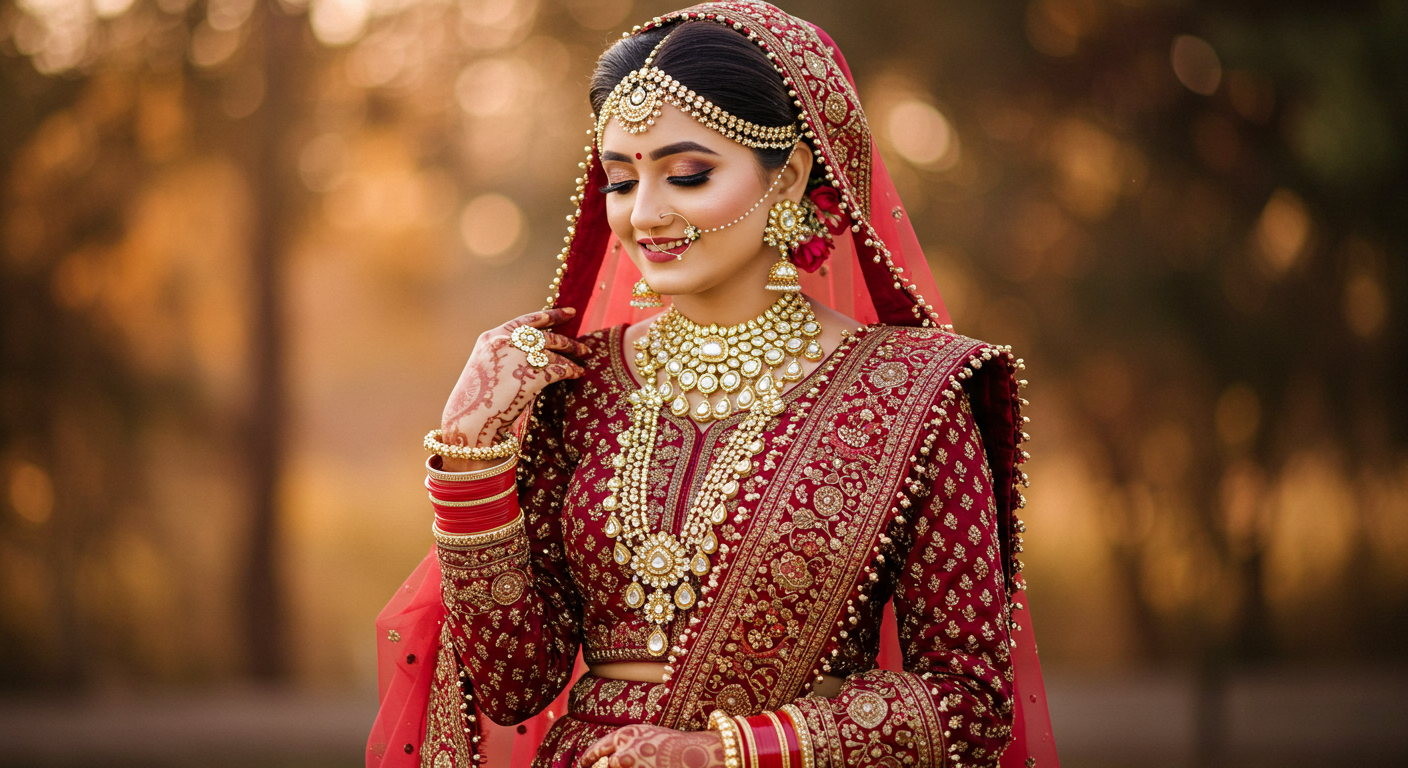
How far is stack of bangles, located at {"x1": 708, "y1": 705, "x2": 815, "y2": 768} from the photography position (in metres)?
1.49

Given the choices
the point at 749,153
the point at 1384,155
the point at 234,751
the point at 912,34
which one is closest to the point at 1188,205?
the point at 1384,155

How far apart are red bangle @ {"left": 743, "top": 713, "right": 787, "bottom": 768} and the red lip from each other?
60cm

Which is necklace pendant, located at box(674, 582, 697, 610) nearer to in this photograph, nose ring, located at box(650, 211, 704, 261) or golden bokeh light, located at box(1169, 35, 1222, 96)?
nose ring, located at box(650, 211, 704, 261)

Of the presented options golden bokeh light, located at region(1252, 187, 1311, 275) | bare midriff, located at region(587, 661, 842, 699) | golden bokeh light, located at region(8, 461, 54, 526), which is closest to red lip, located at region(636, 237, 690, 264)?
bare midriff, located at region(587, 661, 842, 699)

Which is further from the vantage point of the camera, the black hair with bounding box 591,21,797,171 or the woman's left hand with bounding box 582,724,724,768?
the black hair with bounding box 591,21,797,171

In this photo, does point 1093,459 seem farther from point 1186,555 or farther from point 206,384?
point 206,384

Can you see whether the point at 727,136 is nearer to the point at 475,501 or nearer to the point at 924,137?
the point at 475,501

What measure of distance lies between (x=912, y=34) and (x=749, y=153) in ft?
12.1

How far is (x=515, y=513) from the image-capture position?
67.0 inches

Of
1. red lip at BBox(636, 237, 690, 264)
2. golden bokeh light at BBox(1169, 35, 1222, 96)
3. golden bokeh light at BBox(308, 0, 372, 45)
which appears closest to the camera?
red lip at BBox(636, 237, 690, 264)

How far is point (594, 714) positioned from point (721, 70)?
864mm

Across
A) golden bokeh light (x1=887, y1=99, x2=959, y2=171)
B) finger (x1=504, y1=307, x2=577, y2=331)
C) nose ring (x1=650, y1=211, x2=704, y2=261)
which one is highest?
golden bokeh light (x1=887, y1=99, x2=959, y2=171)

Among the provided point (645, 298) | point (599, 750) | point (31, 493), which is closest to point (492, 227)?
point (31, 493)

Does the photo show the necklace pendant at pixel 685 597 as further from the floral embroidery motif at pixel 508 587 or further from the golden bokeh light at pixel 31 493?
the golden bokeh light at pixel 31 493
